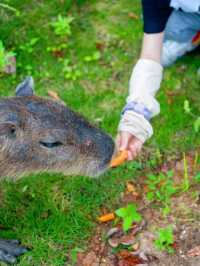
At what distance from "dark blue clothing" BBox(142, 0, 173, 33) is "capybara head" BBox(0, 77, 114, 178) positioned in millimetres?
960

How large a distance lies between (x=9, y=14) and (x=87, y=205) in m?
2.18

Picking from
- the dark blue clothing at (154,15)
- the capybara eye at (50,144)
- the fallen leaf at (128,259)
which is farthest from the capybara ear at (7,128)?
the dark blue clothing at (154,15)

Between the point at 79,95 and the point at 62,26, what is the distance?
2.47ft

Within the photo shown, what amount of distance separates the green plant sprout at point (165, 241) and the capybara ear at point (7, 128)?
117 cm

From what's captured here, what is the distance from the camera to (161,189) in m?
3.92

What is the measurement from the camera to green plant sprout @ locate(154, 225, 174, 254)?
11.7 ft

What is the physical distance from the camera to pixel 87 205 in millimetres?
3869

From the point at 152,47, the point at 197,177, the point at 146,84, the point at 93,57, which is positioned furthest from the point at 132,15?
the point at 197,177

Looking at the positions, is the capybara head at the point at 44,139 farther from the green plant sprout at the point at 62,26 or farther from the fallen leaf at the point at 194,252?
the green plant sprout at the point at 62,26

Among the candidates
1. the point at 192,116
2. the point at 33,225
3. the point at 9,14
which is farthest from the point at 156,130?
the point at 9,14

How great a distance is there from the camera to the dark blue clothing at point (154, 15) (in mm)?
3920

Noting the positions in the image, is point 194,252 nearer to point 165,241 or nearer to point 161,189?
point 165,241

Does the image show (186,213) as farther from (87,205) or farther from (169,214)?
(87,205)

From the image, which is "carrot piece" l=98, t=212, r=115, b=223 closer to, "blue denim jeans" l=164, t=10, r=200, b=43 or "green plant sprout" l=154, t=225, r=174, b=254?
"green plant sprout" l=154, t=225, r=174, b=254
